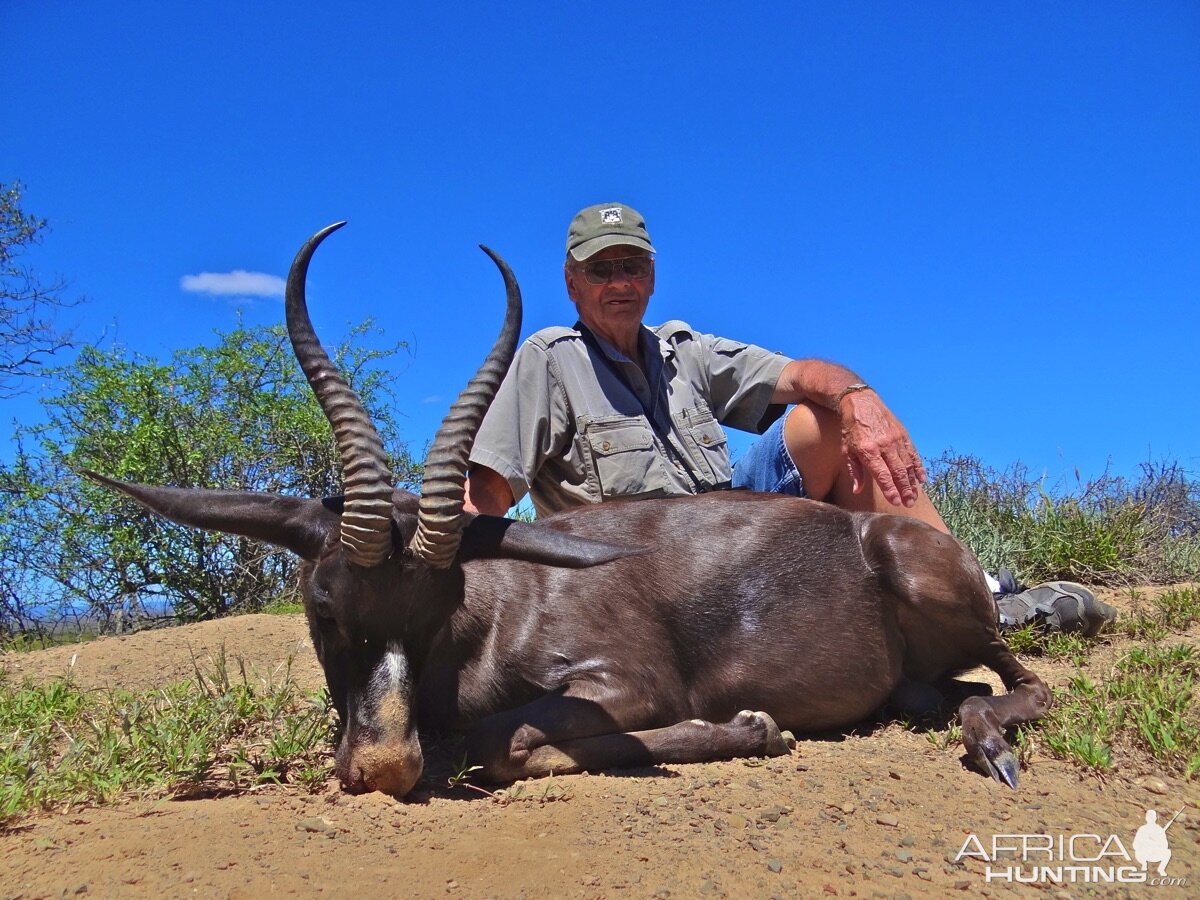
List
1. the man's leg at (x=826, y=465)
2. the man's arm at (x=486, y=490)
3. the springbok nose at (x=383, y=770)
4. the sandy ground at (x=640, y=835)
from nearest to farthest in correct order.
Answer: the sandy ground at (x=640, y=835) < the springbok nose at (x=383, y=770) < the man's leg at (x=826, y=465) < the man's arm at (x=486, y=490)

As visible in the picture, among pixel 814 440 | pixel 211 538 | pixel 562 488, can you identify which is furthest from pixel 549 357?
pixel 211 538

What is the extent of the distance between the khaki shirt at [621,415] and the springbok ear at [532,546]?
1.69 meters

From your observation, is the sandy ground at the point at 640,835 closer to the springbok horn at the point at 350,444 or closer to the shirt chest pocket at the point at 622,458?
the springbok horn at the point at 350,444

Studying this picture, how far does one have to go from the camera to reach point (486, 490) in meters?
5.79

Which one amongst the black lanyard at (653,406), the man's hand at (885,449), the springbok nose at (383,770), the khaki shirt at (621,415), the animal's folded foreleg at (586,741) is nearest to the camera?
the springbok nose at (383,770)

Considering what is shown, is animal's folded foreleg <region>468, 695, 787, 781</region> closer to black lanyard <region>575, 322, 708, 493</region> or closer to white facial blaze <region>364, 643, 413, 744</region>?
white facial blaze <region>364, 643, 413, 744</region>

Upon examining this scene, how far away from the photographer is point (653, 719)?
4328mm

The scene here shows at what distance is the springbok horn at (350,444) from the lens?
360cm

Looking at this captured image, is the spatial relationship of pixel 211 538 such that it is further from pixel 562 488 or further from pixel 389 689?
pixel 389 689

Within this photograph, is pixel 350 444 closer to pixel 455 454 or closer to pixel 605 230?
pixel 455 454

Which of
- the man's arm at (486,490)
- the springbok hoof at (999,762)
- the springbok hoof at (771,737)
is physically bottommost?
the springbok hoof at (999,762)

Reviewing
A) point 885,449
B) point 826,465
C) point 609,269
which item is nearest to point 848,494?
point 826,465

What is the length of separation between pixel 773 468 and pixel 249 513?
325cm

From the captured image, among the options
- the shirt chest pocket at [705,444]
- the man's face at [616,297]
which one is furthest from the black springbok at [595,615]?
the man's face at [616,297]
